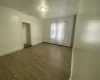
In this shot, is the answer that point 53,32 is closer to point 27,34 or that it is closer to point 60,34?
point 60,34

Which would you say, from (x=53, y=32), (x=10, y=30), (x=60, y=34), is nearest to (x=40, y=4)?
(x=10, y=30)

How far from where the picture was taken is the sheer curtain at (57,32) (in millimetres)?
5496

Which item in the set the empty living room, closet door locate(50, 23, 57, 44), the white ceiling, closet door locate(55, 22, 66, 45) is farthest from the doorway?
closet door locate(55, 22, 66, 45)

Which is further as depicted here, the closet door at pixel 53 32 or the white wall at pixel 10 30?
the closet door at pixel 53 32

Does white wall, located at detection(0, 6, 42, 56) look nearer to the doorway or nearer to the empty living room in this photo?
the empty living room

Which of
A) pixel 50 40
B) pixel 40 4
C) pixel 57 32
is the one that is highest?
pixel 40 4

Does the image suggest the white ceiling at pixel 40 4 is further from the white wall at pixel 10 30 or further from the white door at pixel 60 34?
the white door at pixel 60 34

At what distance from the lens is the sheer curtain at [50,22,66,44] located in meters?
5.50

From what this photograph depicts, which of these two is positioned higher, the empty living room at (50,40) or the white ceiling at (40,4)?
the white ceiling at (40,4)

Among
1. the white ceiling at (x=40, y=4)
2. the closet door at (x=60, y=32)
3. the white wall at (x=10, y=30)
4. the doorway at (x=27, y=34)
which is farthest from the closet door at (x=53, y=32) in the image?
the white ceiling at (x=40, y=4)

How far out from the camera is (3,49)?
10.6ft

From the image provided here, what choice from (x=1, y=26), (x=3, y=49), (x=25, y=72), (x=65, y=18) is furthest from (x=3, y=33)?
(x=65, y=18)

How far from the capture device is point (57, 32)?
18.9 feet

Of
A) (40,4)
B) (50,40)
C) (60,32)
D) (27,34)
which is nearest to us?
(40,4)
